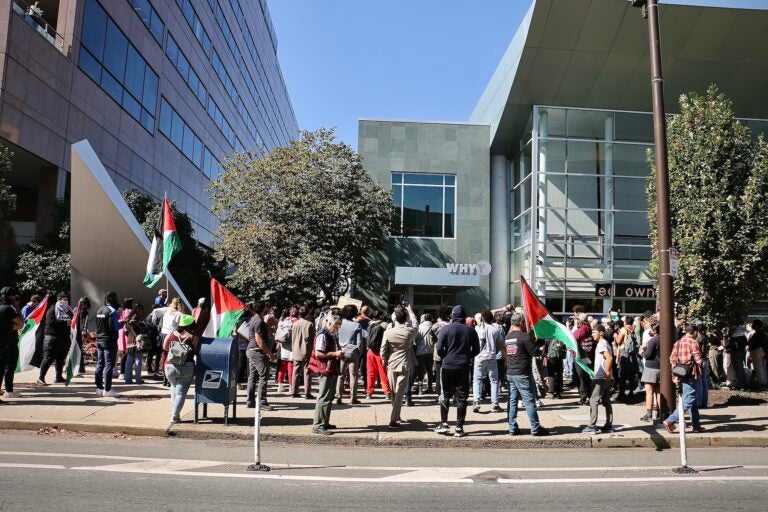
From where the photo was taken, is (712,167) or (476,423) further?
(712,167)

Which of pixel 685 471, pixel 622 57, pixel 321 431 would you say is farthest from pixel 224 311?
pixel 622 57

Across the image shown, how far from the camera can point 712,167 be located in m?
12.2

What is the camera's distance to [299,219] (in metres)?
20.4

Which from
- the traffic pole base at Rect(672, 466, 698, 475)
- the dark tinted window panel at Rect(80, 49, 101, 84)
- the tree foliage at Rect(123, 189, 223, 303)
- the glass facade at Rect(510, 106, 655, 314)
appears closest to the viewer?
the traffic pole base at Rect(672, 466, 698, 475)


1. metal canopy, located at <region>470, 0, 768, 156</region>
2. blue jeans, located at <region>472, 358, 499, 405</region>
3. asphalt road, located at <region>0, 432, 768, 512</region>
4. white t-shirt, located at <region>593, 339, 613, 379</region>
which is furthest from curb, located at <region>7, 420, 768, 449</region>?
metal canopy, located at <region>470, 0, 768, 156</region>

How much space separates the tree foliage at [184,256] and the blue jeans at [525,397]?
18382 mm

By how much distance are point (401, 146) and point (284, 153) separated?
6.36 meters

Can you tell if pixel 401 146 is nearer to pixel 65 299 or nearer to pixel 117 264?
pixel 117 264

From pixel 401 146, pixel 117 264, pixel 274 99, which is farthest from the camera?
pixel 274 99

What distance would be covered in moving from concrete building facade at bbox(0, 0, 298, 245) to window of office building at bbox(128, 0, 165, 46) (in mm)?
73

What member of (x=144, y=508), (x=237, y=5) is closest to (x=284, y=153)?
(x=144, y=508)

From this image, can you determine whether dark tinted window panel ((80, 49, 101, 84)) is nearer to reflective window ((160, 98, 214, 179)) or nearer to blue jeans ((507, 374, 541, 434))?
reflective window ((160, 98, 214, 179))

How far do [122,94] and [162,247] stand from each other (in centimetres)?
1870

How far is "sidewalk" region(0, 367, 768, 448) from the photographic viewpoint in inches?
316
